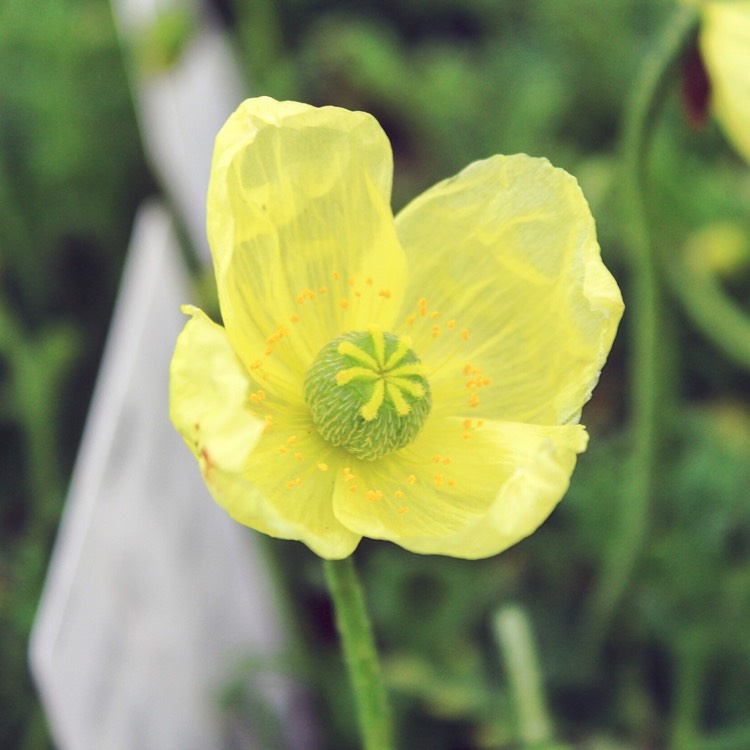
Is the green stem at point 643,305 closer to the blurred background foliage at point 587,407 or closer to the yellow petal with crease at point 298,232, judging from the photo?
the blurred background foliage at point 587,407

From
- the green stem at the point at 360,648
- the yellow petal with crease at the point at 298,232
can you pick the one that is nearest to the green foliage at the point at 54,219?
the yellow petal with crease at the point at 298,232

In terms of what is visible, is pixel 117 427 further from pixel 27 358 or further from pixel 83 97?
pixel 83 97

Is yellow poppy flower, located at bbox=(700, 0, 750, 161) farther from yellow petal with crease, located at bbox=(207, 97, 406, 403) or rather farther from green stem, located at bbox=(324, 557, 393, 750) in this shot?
green stem, located at bbox=(324, 557, 393, 750)

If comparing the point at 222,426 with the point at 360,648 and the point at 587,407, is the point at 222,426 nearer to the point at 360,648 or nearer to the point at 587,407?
the point at 360,648

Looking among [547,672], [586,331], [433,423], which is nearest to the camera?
[586,331]

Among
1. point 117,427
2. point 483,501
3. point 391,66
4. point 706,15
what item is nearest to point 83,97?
point 391,66

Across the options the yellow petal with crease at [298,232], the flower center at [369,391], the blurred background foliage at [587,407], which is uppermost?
the yellow petal with crease at [298,232]

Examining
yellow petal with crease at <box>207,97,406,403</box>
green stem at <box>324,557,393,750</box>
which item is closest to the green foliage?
yellow petal with crease at <box>207,97,406,403</box>

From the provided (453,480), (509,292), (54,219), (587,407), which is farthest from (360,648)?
(54,219)
